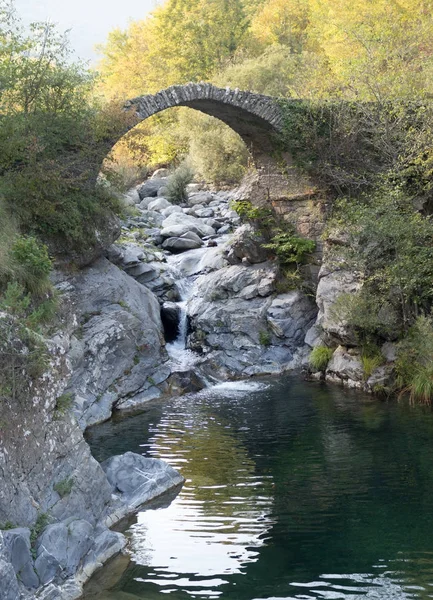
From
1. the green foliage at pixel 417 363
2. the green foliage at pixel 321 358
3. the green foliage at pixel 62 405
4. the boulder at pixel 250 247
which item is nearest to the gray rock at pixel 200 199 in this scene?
the boulder at pixel 250 247

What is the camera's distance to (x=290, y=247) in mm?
20406

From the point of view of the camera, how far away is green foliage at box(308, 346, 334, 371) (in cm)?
1759

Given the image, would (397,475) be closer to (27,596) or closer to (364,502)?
(364,502)

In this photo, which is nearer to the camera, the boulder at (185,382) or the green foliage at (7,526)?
the green foliage at (7,526)

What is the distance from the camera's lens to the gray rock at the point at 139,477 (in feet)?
33.2

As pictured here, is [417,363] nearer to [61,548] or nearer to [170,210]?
[61,548]

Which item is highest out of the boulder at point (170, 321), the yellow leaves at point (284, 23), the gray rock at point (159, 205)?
the yellow leaves at point (284, 23)

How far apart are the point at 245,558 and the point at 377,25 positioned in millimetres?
21748

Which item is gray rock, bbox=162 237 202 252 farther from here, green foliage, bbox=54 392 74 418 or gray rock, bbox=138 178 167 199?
green foliage, bbox=54 392 74 418

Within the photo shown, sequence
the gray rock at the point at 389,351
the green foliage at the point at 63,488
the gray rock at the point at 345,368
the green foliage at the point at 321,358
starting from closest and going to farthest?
the green foliage at the point at 63,488 → the gray rock at the point at 389,351 → the gray rock at the point at 345,368 → the green foliage at the point at 321,358

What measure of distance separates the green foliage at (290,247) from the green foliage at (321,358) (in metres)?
3.45

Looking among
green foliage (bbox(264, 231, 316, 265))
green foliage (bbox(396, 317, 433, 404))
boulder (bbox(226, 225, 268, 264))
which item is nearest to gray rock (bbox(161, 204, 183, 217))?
boulder (bbox(226, 225, 268, 264))

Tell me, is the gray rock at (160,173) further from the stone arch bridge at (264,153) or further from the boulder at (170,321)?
the boulder at (170,321)

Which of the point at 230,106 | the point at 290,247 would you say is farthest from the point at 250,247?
the point at 230,106
